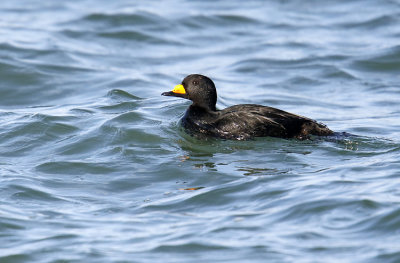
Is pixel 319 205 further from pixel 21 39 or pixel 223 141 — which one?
pixel 21 39

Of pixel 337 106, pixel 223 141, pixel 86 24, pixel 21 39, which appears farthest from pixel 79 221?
pixel 86 24

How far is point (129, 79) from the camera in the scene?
45.7ft

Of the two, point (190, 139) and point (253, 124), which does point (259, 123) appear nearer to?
point (253, 124)

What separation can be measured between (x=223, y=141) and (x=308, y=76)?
17.7 feet

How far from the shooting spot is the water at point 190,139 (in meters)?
6.50

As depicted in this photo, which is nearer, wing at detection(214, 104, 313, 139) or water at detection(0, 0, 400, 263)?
water at detection(0, 0, 400, 263)


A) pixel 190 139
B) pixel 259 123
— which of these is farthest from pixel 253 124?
pixel 190 139

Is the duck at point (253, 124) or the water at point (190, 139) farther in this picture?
the duck at point (253, 124)

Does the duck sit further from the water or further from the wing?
the water

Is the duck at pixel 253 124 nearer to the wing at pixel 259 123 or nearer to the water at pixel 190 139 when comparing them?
the wing at pixel 259 123

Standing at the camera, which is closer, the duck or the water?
the water

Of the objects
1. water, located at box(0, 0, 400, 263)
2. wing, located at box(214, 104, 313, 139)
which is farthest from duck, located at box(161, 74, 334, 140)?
water, located at box(0, 0, 400, 263)

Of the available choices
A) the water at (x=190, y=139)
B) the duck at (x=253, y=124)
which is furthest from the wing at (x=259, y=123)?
the water at (x=190, y=139)

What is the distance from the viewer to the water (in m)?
6.50
